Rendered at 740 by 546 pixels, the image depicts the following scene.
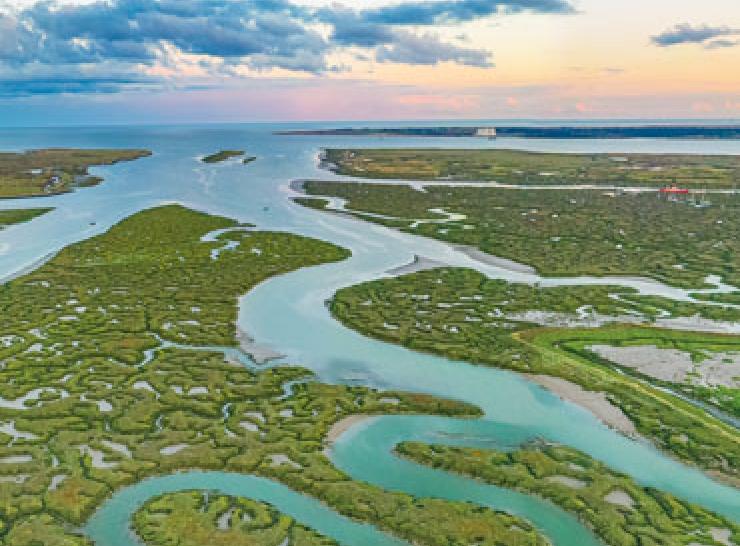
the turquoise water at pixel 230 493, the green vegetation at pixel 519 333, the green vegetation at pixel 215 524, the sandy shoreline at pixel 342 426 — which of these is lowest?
the turquoise water at pixel 230 493

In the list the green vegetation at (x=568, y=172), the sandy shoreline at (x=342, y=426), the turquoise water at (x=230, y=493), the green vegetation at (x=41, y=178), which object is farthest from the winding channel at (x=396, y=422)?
the green vegetation at (x=568, y=172)

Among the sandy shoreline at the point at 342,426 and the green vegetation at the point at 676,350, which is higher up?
the green vegetation at the point at 676,350

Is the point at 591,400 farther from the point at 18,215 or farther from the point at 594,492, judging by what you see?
the point at 18,215

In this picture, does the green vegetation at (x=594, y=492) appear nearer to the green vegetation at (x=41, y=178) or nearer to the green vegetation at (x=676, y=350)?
the green vegetation at (x=676, y=350)

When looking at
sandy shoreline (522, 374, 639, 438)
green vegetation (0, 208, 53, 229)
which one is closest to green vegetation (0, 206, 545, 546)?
sandy shoreline (522, 374, 639, 438)

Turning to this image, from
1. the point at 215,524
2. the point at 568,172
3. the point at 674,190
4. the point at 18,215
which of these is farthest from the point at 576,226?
the point at 18,215

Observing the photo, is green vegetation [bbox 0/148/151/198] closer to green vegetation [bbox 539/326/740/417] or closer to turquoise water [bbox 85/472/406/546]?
turquoise water [bbox 85/472/406/546]
